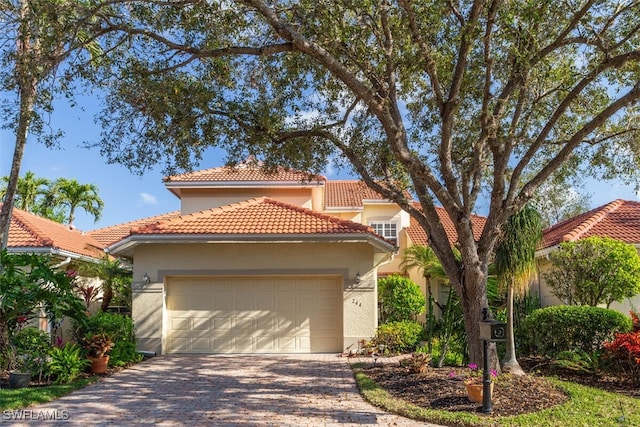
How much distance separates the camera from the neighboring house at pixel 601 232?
1575 cm

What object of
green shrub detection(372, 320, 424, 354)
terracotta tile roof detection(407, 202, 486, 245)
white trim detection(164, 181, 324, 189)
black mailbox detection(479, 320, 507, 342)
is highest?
white trim detection(164, 181, 324, 189)

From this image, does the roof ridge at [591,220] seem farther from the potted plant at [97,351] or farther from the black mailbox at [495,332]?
the potted plant at [97,351]

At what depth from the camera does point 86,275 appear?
1731 centimetres

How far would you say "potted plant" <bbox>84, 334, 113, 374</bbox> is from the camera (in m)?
11.5

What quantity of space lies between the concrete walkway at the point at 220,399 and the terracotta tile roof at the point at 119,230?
40.7 feet

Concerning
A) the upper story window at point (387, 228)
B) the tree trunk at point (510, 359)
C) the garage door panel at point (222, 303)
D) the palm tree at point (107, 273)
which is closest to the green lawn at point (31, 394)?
the garage door panel at point (222, 303)

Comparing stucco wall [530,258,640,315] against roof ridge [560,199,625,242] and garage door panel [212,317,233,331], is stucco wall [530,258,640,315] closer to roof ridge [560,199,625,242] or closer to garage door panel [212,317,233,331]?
roof ridge [560,199,625,242]

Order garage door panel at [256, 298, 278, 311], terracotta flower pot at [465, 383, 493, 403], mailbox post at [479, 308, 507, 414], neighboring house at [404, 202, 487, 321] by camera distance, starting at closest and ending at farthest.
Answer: mailbox post at [479, 308, 507, 414] → terracotta flower pot at [465, 383, 493, 403] → garage door panel at [256, 298, 278, 311] → neighboring house at [404, 202, 487, 321]

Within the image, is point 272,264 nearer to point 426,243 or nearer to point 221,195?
point 221,195

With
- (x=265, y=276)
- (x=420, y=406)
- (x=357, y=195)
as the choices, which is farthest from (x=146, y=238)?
(x=357, y=195)

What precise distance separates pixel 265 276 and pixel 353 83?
7363mm

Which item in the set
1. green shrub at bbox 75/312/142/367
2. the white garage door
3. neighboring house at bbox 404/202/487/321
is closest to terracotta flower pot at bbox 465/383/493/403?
the white garage door

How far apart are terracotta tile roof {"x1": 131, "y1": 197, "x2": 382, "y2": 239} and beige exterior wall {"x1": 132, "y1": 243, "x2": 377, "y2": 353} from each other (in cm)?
49

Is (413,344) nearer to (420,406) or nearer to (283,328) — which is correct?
(283,328)
